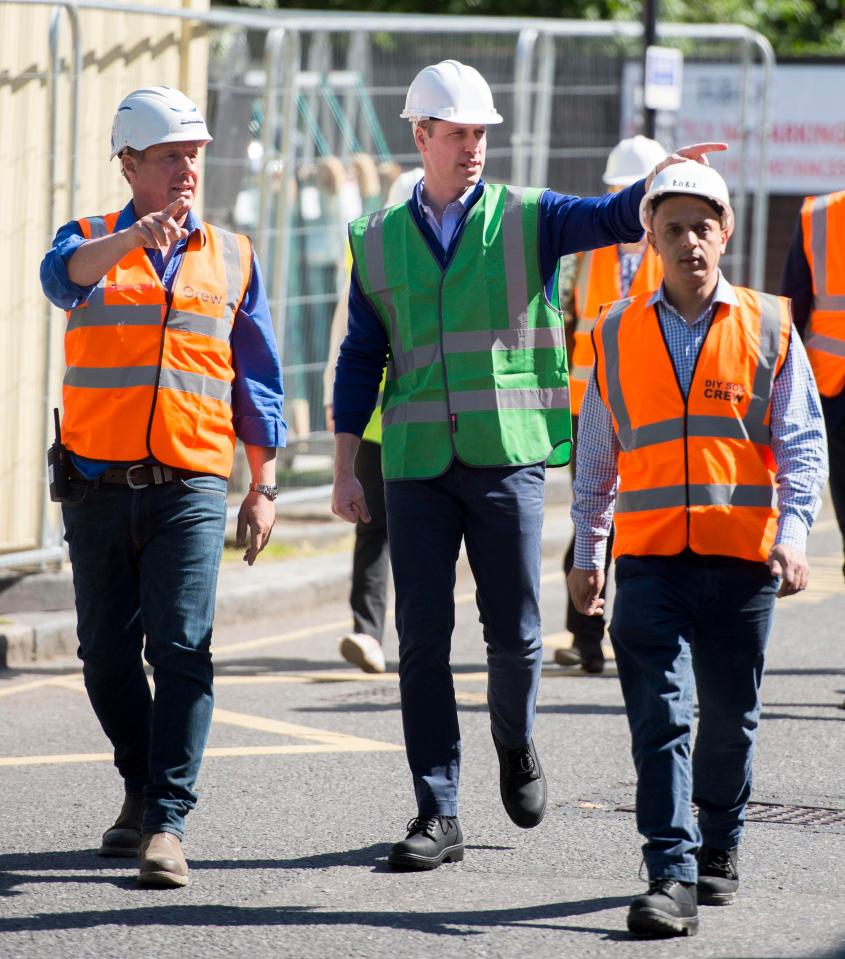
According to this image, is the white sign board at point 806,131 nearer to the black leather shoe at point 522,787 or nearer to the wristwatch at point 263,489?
the wristwatch at point 263,489

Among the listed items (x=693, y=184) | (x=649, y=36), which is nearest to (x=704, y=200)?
(x=693, y=184)

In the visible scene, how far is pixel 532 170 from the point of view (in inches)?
502

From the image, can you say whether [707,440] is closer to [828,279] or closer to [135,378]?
[135,378]

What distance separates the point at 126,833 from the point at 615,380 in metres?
1.86

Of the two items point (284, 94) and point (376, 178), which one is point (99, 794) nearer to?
point (284, 94)

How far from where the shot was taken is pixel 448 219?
5324 mm

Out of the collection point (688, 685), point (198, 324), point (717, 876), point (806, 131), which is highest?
point (806, 131)

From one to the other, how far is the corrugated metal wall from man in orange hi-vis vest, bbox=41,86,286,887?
3.60 meters

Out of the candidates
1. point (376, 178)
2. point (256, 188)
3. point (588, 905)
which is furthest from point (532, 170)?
point (588, 905)

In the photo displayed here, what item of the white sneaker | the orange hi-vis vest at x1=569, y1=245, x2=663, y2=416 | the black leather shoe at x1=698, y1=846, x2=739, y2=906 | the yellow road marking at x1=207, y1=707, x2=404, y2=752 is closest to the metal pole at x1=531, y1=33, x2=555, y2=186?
the orange hi-vis vest at x1=569, y1=245, x2=663, y2=416

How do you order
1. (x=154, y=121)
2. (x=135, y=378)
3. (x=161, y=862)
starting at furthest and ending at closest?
(x=135, y=378)
(x=154, y=121)
(x=161, y=862)

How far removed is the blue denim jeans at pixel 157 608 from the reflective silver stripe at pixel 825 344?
281 centimetres

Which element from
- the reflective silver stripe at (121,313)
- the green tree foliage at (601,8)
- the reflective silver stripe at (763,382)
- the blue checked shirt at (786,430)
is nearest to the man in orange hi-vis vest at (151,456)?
the reflective silver stripe at (121,313)

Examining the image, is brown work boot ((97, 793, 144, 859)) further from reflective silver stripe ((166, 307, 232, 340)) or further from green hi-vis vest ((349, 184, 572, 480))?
reflective silver stripe ((166, 307, 232, 340))
